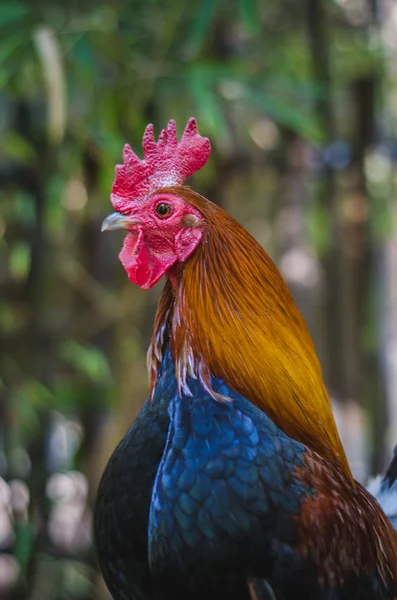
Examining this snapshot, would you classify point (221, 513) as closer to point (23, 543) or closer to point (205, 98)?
point (205, 98)

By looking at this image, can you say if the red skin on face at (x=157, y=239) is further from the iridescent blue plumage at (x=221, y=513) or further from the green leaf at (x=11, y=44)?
Answer: the green leaf at (x=11, y=44)

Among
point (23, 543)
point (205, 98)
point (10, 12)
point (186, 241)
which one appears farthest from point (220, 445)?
point (23, 543)

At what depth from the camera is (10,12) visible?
2.29 meters

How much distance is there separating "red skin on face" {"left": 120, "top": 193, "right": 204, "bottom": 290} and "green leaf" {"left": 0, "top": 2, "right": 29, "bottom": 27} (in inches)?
50.5

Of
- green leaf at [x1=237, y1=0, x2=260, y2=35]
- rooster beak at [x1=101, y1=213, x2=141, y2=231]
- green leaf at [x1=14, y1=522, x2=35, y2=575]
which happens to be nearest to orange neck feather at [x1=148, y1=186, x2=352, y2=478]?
rooster beak at [x1=101, y1=213, x2=141, y2=231]

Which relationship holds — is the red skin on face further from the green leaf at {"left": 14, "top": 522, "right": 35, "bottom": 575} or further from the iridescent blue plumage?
the green leaf at {"left": 14, "top": 522, "right": 35, "bottom": 575}

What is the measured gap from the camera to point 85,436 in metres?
3.06

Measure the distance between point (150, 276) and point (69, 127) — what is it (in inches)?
56.2

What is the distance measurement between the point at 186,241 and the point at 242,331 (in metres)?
0.20

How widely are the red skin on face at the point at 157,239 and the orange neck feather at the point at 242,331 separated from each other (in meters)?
0.02

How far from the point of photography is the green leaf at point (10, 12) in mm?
2283

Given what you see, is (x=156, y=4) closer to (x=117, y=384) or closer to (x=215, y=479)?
(x=117, y=384)

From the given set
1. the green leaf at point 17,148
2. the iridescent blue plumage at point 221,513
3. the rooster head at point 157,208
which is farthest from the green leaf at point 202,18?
the iridescent blue plumage at point 221,513

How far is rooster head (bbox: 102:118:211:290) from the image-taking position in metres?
1.32
